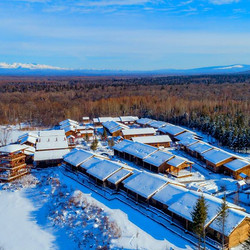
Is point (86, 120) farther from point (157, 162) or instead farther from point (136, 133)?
point (157, 162)

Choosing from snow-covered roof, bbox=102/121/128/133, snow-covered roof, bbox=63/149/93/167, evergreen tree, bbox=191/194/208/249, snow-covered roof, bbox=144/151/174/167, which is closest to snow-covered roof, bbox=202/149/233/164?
snow-covered roof, bbox=144/151/174/167

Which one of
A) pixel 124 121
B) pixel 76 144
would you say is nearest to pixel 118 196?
pixel 76 144

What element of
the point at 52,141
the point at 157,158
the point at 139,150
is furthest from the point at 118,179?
Answer: the point at 52,141

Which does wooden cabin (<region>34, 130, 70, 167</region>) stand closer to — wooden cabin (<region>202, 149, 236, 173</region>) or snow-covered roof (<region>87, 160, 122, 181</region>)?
snow-covered roof (<region>87, 160, 122, 181</region>)

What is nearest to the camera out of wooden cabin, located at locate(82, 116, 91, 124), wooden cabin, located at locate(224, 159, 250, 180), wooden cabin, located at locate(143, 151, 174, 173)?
wooden cabin, located at locate(224, 159, 250, 180)

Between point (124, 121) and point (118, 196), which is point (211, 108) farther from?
point (118, 196)

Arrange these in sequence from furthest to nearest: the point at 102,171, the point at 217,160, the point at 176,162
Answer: the point at 217,160 → the point at 176,162 → the point at 102,171
